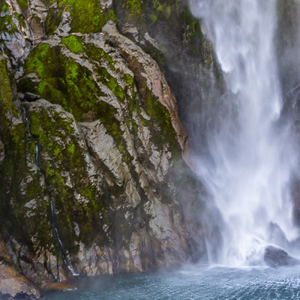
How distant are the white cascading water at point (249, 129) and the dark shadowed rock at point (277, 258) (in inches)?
106

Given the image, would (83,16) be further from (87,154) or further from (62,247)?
(62,247)

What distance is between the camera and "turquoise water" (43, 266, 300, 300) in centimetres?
866

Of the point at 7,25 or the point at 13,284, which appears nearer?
the point at 13,284

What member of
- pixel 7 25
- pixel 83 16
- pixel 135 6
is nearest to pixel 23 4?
pixel 7 25

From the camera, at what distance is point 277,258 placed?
13062 millimetres

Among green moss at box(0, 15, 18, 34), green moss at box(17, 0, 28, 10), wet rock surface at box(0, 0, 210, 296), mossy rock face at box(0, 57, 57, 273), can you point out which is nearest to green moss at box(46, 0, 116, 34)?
wet rock surface at box(0, 0, 210, 296)

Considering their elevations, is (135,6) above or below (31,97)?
above

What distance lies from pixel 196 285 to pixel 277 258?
4972 millimetres

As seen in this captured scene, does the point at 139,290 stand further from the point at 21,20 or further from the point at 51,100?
the point at 21,20

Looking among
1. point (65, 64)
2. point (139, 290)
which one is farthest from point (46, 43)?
point (139, 290)

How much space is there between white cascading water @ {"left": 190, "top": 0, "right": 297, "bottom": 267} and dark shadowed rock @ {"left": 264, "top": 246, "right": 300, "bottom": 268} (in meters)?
2.68

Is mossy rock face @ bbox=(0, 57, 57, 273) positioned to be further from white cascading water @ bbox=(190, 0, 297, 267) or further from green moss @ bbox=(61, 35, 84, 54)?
white cascading water @ bbox=(190, 0, 297, 267)

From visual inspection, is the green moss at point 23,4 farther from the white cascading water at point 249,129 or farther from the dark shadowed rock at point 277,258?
the dark shadowed rock at point 277,258

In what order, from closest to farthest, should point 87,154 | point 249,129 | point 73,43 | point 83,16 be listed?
point 87,154
point 73,43
point 83,16
point 249,129
